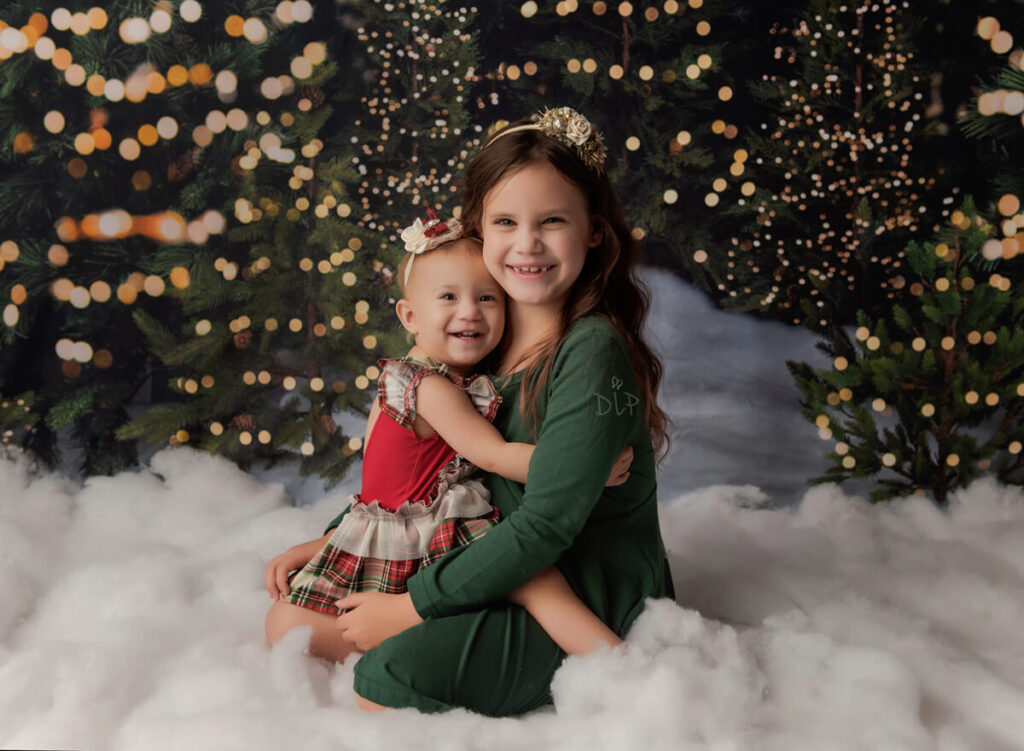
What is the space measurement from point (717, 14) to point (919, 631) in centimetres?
Result: 149

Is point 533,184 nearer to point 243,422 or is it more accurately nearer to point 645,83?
point 645,83

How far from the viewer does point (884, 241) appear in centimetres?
237

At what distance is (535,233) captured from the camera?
140 cm

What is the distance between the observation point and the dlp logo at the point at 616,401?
1.31 meters

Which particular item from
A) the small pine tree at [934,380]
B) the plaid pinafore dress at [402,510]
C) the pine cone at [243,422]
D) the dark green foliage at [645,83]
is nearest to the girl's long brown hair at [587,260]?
the plaid pinafore dress at [402,510]

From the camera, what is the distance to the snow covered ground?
1.24 metres

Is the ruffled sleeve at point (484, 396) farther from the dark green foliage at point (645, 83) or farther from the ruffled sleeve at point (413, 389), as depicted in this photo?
the dark green foliage at point (645, 83)

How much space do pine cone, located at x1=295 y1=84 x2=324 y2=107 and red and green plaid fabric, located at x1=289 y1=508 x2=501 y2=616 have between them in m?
1.32

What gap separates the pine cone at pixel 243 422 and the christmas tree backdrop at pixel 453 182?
51 millimetres

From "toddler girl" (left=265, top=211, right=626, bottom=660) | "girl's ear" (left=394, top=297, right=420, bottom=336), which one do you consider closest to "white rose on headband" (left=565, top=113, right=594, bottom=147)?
"toddler girl" (left=265, top=211, right=626, bottom=660)

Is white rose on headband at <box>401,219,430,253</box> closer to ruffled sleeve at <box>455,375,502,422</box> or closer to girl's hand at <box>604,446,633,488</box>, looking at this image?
ruffled sleeve at <box>455,375,502,422</box>

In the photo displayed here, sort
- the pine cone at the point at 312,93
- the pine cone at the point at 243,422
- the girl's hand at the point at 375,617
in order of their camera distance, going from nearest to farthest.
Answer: the girl's hand at the point at 375,617 < the pine cone at the point at 312,93 < the pine cone at the point at 243,422

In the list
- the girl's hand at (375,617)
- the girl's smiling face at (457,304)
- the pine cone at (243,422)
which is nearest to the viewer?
the girl's hand at (375,617)

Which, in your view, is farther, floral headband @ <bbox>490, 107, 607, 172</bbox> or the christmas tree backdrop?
the christmas tree backdrop
